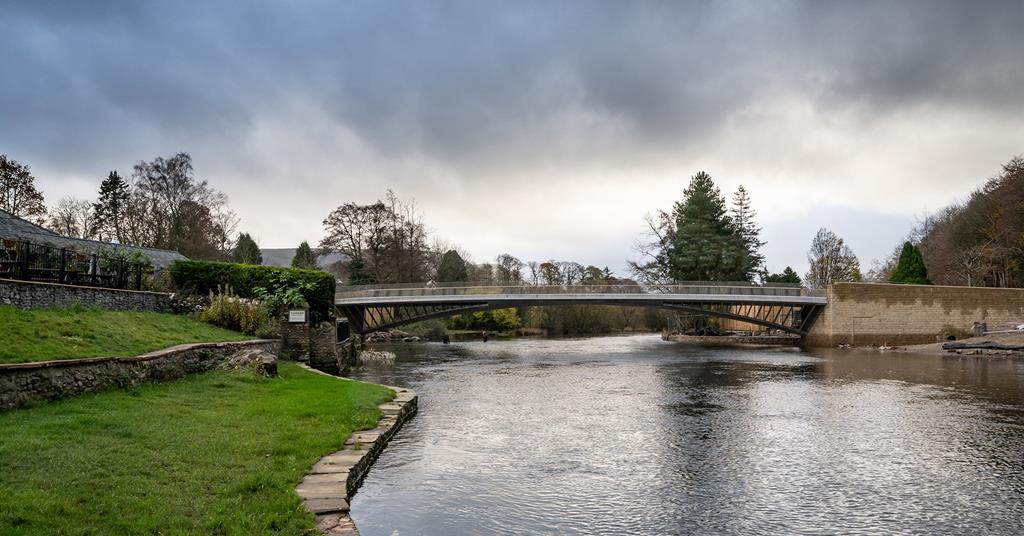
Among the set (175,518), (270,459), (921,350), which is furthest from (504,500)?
(921,350)

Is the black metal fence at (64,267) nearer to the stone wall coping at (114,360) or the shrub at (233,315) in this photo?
the shrub at (233,315)

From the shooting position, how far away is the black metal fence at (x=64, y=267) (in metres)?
14.5

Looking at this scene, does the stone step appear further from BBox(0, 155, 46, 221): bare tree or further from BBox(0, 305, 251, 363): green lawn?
BBox(0, 155, 46, 221): bare tree

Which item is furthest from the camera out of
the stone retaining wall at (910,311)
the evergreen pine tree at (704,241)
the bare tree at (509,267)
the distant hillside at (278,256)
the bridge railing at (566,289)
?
the distant hillside at (278,256)

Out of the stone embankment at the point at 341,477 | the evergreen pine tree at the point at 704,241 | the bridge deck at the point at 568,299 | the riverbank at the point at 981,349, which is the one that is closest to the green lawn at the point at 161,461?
the stone embankment at the point at 341,477

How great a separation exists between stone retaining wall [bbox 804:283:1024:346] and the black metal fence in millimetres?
39744

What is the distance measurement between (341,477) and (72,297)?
1087 cm

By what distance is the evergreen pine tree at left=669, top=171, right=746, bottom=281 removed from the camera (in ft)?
175

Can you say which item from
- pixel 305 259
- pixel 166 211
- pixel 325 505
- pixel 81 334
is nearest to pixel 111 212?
pixel 166 211

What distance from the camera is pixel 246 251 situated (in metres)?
69.4

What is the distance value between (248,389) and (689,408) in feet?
29.6

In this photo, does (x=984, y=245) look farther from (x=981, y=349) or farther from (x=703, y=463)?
(x=703, y=463)

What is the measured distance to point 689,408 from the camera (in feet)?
44.9

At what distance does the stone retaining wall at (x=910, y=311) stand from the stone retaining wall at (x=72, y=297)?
129 ft
